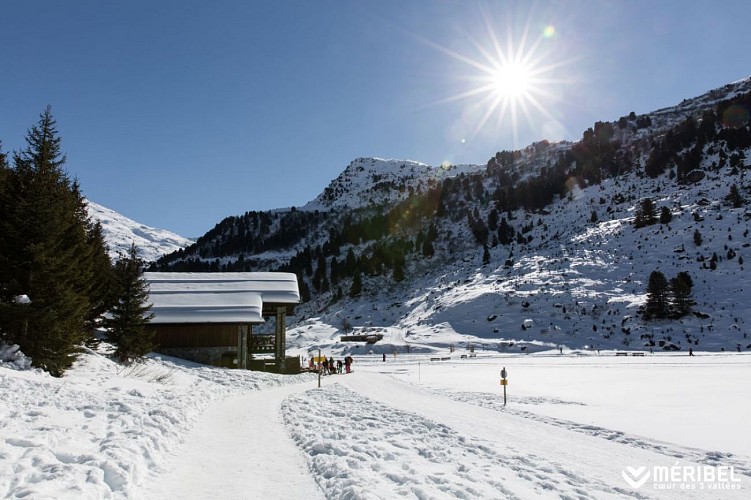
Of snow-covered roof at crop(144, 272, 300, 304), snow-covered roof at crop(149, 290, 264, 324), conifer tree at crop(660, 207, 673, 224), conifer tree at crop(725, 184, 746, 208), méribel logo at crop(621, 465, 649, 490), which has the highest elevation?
conifer tree at crop(725, 184, 746, 208)

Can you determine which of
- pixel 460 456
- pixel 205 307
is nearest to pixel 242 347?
pixel 205 307

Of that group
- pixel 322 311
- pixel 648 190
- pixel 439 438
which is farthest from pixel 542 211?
pixel 439 438

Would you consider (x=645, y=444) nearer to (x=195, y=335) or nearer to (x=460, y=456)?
(x=460, y=456)

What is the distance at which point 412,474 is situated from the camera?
7.22m

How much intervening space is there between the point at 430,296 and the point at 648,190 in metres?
55.1

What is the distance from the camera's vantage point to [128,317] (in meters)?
21.4

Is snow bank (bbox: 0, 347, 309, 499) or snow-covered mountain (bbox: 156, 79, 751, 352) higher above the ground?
snow-covered mountain (bbox: 156, 79, 751, 352)

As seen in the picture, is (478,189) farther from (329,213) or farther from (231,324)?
(231,324)

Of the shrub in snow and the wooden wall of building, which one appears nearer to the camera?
the shrub in snow

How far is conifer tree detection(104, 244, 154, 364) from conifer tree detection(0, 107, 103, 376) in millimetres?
5436

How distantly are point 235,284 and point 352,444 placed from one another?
27.6 meters

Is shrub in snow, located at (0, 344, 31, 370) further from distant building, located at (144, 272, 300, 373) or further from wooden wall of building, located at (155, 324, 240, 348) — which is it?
wooden wall of building, located at (155, 324, 240, 348)

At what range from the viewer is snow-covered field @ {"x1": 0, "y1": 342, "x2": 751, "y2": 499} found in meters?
6.33

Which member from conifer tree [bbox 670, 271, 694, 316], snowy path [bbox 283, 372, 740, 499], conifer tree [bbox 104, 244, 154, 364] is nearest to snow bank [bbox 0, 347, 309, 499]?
snowy path [bbox 283, 372, 740, 499]
